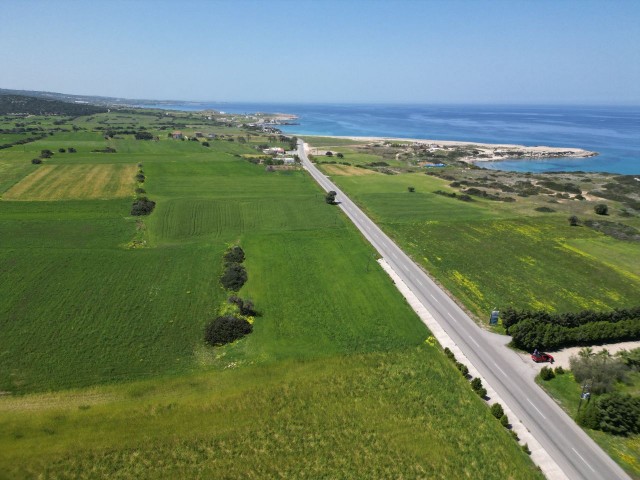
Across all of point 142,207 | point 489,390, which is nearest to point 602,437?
point 489,390

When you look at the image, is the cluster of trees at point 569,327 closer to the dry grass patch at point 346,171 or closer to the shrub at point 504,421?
the shrub at point 504,421

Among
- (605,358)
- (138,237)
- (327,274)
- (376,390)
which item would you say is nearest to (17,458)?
(376,390)

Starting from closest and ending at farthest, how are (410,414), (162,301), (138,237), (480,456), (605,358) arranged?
(480,456) → (410,414) → (605,358) → (162,301) → (138,237)

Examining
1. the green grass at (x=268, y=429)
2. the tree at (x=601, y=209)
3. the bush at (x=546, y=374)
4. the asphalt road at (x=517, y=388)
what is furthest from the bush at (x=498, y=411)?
the tree at (x=601, y=209)

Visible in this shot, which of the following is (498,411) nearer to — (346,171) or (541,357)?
(541,357)

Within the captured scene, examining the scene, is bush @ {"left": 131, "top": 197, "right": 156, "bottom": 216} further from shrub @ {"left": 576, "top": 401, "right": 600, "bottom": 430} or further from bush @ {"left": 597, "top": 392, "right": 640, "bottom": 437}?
bush @ {"left": 597, "top": 392, "right": 640, "bottom": 437}

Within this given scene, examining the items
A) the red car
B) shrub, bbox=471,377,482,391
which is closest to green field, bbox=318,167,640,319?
the red car

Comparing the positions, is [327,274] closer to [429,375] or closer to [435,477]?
[429,375]
